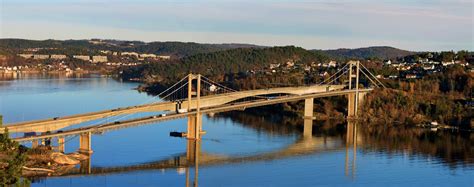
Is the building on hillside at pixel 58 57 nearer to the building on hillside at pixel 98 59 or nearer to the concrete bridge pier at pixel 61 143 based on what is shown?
the building on hillside at pixel 98 59

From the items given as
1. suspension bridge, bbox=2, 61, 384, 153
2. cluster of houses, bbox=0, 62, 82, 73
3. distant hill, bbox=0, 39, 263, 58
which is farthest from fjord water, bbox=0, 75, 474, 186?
distant hill, bbox=0, 39, 263, 58

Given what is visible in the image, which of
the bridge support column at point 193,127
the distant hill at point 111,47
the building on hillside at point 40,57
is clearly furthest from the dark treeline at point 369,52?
the bridge support column at point 193,127

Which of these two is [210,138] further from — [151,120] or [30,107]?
[30,107]

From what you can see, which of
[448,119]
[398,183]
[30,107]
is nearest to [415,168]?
[398,183]

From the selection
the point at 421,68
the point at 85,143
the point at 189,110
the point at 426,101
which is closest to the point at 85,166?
the point at 85,143

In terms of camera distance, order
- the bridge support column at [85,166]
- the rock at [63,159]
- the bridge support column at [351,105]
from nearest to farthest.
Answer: the bridge support column at [85,166] < the rock at [63,159] < the bridge support column at [351,105]

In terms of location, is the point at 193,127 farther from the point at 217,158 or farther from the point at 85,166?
the point at 85,166

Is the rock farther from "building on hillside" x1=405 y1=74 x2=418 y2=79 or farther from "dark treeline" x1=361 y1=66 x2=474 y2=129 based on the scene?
"building on hillside" x1=405 y1=74 x2=418 y2=79
